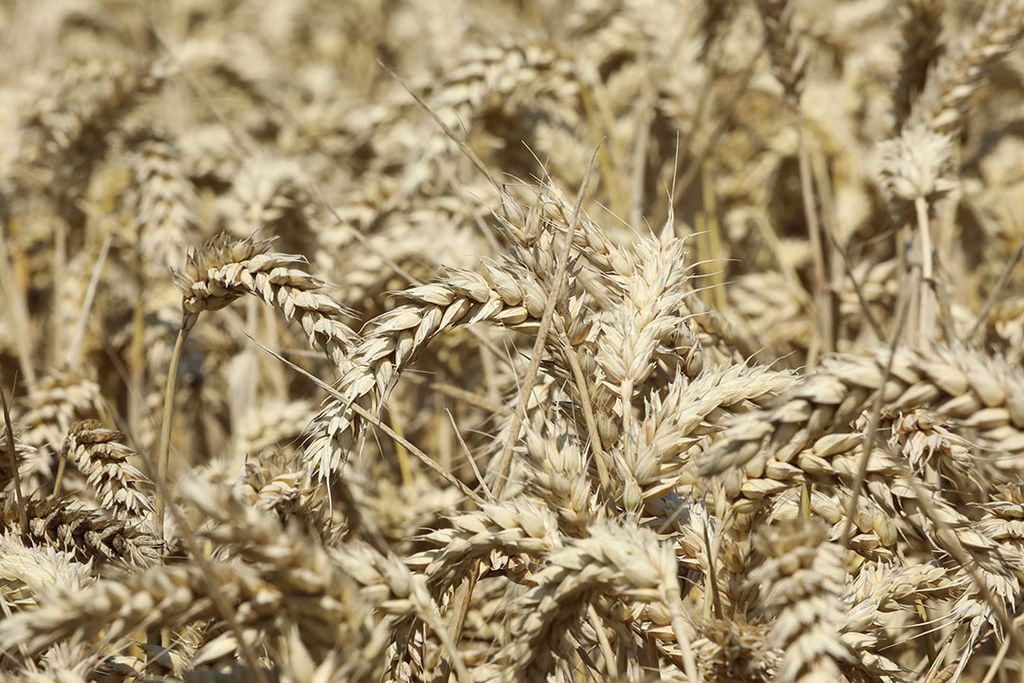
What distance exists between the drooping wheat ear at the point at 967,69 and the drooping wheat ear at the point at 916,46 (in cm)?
20

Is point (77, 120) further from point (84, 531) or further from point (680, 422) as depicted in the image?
point (680, 422)

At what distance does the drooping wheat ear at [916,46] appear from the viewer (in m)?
2.45

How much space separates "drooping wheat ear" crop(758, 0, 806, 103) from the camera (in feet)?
8.12

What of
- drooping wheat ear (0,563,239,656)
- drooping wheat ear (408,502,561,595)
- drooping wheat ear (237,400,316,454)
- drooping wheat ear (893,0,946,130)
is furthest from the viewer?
drooping wheat ear (893,0,946,130)

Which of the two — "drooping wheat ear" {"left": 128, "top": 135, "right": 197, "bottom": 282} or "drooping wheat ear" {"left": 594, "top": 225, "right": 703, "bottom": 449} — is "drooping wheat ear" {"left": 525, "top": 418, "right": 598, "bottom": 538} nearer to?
"drooping wheat ear" {"left": 594, "top": 225, "right": 703, "bottom": 449}

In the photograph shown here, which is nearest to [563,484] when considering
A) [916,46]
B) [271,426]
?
[271,426]

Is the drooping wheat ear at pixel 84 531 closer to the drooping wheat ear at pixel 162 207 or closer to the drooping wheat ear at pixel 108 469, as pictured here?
the drooping wheat ear at pixel 108 469

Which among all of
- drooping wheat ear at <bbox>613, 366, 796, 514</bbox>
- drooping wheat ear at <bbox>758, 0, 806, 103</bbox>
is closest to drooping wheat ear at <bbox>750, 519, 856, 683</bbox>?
drooping wheat ear at <bbox>613, 366, 796, 514</bbox>

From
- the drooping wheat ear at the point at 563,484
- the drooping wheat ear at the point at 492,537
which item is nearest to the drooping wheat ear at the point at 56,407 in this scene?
the drooping wheat ear at the point at 492,537

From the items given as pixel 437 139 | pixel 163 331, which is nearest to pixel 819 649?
pixel 437 139

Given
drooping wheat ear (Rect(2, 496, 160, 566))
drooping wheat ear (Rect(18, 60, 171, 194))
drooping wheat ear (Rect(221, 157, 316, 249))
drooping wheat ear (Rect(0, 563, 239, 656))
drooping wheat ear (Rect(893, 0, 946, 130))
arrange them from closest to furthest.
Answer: drooping wheat ear (Rect(0, 563, 239, 656))
drooping wheat ear (Rect(2, 496, 160, 566))
drooping wheat ear (Rect(893, 0, 946, 130))
drooping wheat ear (Rect(221, 157, 316, 249))
drooping wheat ear (Rect(18, 60, 171, 194))

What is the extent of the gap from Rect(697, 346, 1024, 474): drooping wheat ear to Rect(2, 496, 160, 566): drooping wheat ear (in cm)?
88

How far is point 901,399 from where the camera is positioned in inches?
42.1

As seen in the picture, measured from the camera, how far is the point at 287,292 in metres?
1.42
